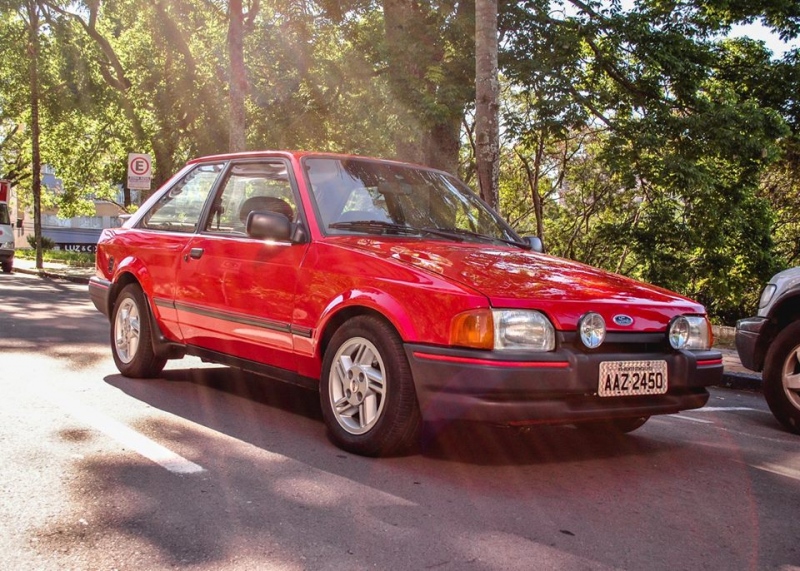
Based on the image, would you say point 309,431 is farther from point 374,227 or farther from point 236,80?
point 236,80

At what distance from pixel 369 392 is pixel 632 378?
134 centimetres

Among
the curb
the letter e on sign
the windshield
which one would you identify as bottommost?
the curb

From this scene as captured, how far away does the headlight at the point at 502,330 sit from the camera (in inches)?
170

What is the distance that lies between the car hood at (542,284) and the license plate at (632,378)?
19 cm

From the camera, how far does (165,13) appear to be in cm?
2591

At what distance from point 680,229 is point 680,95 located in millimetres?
3095

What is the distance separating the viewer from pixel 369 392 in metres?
→ 4.74

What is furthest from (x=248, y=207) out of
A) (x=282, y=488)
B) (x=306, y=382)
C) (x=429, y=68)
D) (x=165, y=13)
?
(x=165, y=13)

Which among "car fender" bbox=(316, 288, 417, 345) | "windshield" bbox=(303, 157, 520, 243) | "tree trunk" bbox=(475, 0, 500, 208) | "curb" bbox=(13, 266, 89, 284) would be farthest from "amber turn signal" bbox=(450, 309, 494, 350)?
"curb" bbox=(13, 266, 89, 284)

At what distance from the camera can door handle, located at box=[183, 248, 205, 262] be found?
6.10 meters

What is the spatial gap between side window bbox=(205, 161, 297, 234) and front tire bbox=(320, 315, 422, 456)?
3.50ft

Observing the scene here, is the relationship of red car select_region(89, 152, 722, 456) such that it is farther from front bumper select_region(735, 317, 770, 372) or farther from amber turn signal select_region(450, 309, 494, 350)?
front bumper select_region(735, 317, 770, 372)

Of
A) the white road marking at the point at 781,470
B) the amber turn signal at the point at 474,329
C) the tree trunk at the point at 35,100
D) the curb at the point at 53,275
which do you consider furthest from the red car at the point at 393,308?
the tree trunk at the point at 35,100

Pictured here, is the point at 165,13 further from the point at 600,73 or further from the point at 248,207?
the point at 248,207
